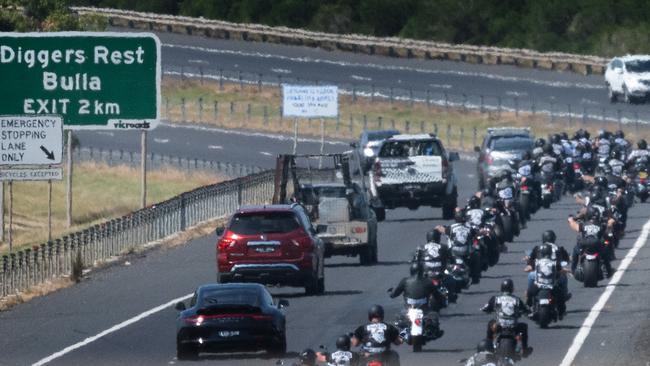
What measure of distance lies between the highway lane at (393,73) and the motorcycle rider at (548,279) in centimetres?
4635

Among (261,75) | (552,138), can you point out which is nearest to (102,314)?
(552,138)

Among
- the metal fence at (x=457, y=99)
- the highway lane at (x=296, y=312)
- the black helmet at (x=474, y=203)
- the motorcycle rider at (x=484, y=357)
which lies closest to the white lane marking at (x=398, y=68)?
the metal fence at (x=457, y=99)

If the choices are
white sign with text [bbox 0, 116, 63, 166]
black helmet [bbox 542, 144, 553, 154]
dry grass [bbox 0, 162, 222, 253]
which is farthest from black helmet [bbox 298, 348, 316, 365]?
dry grass [bbox 0, 162, 222, 253]

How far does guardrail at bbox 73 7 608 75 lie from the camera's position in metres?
88.2

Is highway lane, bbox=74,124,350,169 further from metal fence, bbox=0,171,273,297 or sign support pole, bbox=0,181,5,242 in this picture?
sign support pole, bbox=0,181,5,242

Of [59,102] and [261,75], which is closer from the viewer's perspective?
[59,102]

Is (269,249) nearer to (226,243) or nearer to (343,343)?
(226,243)

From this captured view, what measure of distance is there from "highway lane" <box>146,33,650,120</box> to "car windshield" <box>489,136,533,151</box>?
23.4 meters

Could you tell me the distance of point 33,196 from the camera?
68938mm

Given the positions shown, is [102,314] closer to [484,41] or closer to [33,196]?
[33,196]

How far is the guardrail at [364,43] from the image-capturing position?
3474 inches

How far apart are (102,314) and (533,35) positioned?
240 feet

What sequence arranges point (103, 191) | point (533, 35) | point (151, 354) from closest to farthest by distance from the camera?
point (151, 354)
point (103, 191)
point (533, 35)

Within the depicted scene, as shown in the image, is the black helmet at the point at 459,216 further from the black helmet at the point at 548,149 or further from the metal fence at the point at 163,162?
the metal fence at the point at 163,162
